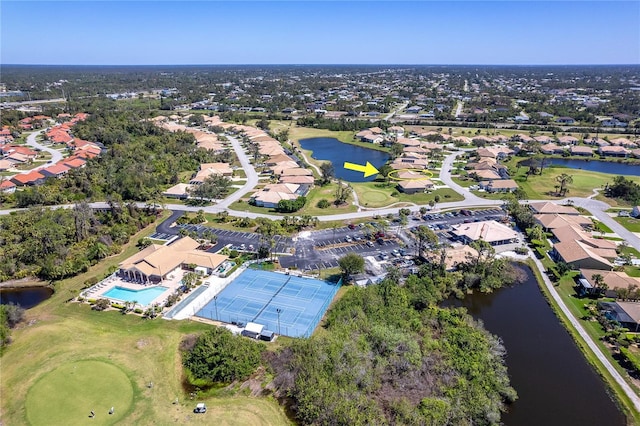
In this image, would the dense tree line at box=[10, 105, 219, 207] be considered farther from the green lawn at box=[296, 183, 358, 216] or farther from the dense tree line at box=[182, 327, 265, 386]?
the dense tree line at box=[182, 327, 265, 386]

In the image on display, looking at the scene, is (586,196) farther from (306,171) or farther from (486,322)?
(306,171)

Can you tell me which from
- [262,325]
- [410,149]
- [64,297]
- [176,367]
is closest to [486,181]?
[410,149]

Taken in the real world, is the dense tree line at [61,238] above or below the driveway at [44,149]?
below

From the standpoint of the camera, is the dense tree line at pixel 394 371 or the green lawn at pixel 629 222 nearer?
the dense tree line at pixel 394 371

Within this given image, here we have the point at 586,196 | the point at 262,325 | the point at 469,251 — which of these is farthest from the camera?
the point at 586,196

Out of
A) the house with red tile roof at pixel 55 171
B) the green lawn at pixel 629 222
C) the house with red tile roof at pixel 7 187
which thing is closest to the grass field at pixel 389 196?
Answer: the green lawn at pixel 629 222

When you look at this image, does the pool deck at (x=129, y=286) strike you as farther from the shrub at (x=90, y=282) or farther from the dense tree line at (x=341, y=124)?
the dense tree line at (x=341, y=124)

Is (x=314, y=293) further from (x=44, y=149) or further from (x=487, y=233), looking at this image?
(x=44, y=149)
